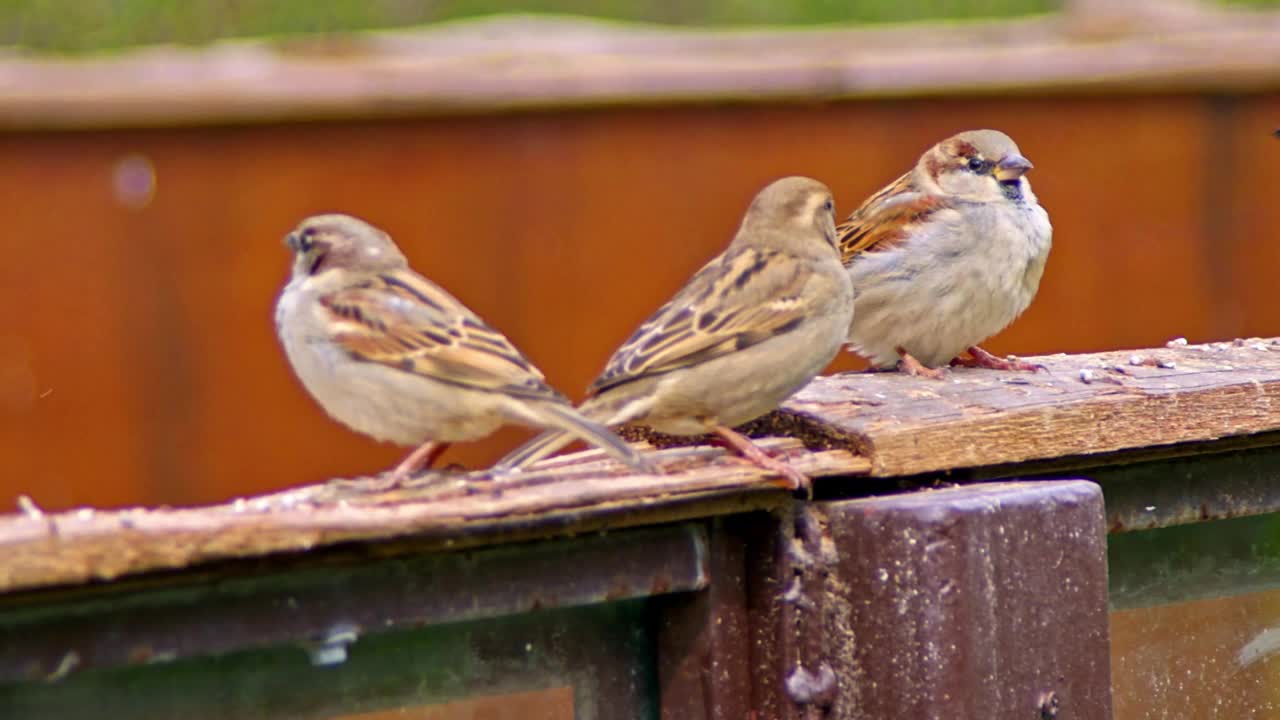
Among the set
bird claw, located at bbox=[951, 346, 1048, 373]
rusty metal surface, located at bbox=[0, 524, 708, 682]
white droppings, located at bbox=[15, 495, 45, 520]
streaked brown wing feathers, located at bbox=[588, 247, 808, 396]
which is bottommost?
rusty metal surface, located at bbox=[0, 524, 708, 682]

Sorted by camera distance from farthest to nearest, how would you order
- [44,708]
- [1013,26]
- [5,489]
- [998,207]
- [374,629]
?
[1013,26]
[5,489]
[998,207]
[374,629]
[44,708]

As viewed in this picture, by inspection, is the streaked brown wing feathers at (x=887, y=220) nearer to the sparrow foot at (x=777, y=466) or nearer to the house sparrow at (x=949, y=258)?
the house sparrow at (x=949, y=258)

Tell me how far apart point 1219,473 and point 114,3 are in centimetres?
1018

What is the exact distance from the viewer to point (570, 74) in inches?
273

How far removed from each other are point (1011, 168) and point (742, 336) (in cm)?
202

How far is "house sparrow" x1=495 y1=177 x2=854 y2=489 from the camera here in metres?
2.67

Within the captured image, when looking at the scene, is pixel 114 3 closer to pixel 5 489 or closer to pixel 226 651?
pixel 5 489

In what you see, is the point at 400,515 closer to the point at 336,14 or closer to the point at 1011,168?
the point at 1011,168

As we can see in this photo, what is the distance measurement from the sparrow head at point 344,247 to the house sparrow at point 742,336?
0.44m

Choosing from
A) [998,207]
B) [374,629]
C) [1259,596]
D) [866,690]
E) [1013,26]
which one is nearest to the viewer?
[374,629]

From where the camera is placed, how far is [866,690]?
6.82ft

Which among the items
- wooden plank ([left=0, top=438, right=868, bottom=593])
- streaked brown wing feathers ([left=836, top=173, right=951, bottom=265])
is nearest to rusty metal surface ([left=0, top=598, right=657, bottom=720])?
wooden plank ([left=0, top=438, right=868, bottom=593])

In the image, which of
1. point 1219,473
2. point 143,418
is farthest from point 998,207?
point 143,418

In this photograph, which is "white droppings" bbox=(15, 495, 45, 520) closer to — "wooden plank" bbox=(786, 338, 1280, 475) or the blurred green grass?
"wooden plank" bbox=(786, 338, 1280, 475)
